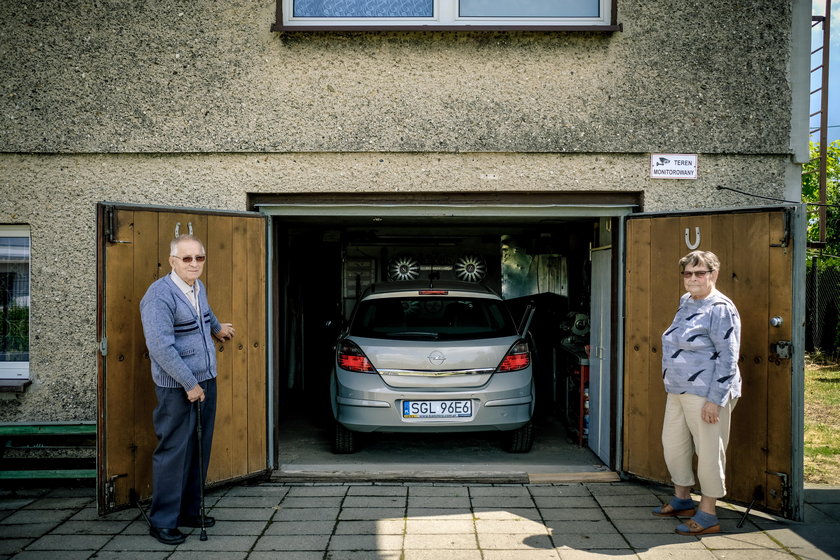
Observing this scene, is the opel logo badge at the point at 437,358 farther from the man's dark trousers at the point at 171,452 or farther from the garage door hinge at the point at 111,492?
the garage door hinge at the point at 111,492

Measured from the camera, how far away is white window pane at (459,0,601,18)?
5.66 m

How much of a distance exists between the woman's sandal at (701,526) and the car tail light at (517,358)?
2.00m

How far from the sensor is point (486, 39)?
5492 millimetres

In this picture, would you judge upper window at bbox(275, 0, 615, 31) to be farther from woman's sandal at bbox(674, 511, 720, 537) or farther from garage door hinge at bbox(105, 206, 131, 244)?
woman's sandal at bbox(674, 511, 720, 537)

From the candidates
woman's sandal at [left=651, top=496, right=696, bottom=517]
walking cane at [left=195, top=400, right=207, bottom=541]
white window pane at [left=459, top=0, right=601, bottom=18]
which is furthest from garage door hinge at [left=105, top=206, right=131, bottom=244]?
woman's sandal at [left=651, top=496, right=696, bottom=517]

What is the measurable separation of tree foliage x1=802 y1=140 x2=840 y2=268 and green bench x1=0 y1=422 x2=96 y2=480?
43.1 feet

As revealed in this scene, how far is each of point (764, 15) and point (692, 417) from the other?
11.1 ft

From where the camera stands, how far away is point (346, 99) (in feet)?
18.0

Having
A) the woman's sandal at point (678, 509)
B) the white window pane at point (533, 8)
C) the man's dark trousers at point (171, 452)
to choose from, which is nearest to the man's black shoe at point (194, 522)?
the man's dark trousers at point (171, 452)

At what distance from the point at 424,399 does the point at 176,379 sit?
2.29 m

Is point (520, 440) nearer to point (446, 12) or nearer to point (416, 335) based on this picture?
point (416, 335)

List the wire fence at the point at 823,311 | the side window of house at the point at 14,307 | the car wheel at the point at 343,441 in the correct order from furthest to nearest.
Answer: the wire fence at the point at 823,311 < the car wheel at the point at 343,441 < the side window of house at the point at 14,307

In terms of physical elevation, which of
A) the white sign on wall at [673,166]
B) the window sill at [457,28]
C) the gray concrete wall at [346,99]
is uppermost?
the window sill at [457,28]

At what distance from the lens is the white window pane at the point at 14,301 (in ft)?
18.8
